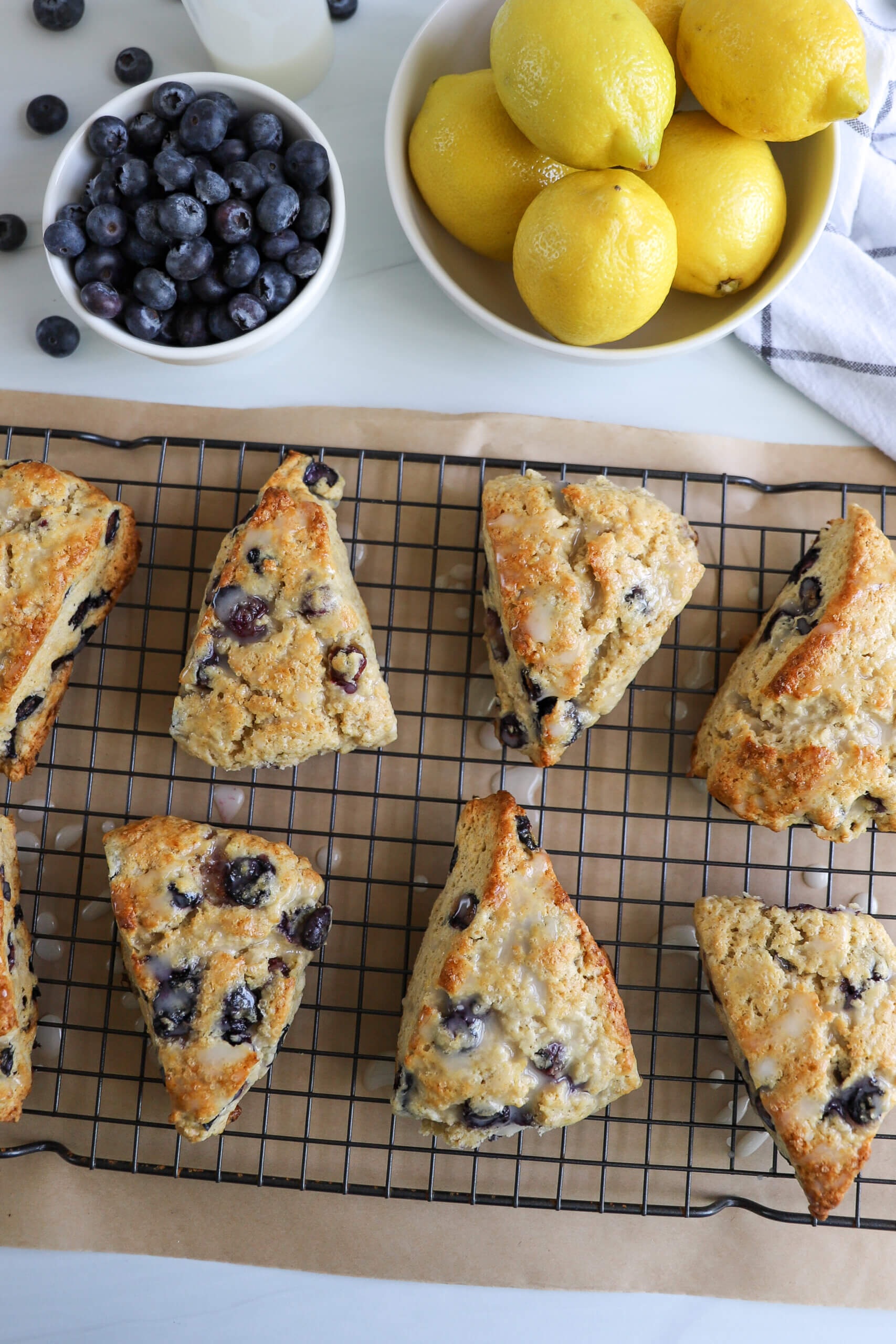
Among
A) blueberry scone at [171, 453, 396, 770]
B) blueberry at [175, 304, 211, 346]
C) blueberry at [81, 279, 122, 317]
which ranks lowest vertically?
blueberry scone at [171, 453, 396, 770]

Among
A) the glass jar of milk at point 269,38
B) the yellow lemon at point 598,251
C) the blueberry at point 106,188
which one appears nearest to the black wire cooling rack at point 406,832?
the yellow lemon at point 598,251

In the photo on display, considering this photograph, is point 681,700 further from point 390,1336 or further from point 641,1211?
point 390,1336

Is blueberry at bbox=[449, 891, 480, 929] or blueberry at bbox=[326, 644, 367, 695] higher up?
blueberry at bbox=[326, 644, 367, 695]

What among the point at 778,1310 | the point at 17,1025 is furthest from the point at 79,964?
the point at 778,1310

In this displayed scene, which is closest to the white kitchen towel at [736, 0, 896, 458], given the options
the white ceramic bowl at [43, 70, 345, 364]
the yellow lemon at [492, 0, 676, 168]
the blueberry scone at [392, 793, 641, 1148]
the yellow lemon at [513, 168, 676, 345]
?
the yellow lemon at [513, 168, 676, 345]

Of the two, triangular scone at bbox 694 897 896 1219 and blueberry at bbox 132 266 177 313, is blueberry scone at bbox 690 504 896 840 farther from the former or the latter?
blueberry at bbox 132 266 177 313

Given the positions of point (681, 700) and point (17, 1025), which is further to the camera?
point (681, 700)

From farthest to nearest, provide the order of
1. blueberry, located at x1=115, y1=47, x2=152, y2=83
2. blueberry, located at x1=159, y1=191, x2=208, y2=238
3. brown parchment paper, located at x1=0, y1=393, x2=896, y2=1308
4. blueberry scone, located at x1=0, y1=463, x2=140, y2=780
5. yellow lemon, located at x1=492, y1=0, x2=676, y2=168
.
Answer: blueberry, located at x1=115, y1=47, x2=152, y2=83 < brown parchment paper, located at x1=0, y1=393, x2=896, y2=1308 < blueberry scone, located at x1=0, y1=463, x2=140, y2=780 < blueberry, located at x1=159, y1=191, x2=208, y2=238 < yellow lemon, located at x1=492, y1=0, x2=676, y2=168

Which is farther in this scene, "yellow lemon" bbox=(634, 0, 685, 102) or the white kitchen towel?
the white kitchen towel
